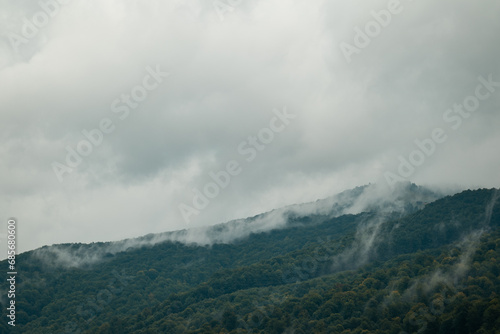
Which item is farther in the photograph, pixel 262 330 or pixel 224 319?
pixel 224 319

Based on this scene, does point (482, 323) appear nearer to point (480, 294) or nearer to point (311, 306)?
point (480, 294)

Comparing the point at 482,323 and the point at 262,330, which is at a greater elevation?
the point at 262,330

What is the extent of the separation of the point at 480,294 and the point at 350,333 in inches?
1597

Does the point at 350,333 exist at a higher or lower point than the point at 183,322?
lower

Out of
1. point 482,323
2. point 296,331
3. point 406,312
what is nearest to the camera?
point 482,323

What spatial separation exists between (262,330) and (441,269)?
69.1 metres

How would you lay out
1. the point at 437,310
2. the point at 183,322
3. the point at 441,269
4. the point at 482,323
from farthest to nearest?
the point at 183,322, the point at 441,269, the point at 437,310, the point at 482,323

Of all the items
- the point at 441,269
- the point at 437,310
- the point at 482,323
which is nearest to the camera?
the point at 482,323

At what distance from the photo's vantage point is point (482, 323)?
108 m

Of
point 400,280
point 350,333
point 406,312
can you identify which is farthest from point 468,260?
point 350,333

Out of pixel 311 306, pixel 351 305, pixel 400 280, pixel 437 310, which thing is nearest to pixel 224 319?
pixel 311 306

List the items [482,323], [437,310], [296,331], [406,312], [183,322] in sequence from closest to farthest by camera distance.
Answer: [482,323]
[437,310]
[406,312]
[296,331]
[183,322]

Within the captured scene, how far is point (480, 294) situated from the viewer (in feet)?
468

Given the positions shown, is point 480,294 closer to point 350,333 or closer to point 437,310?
point 437,310
